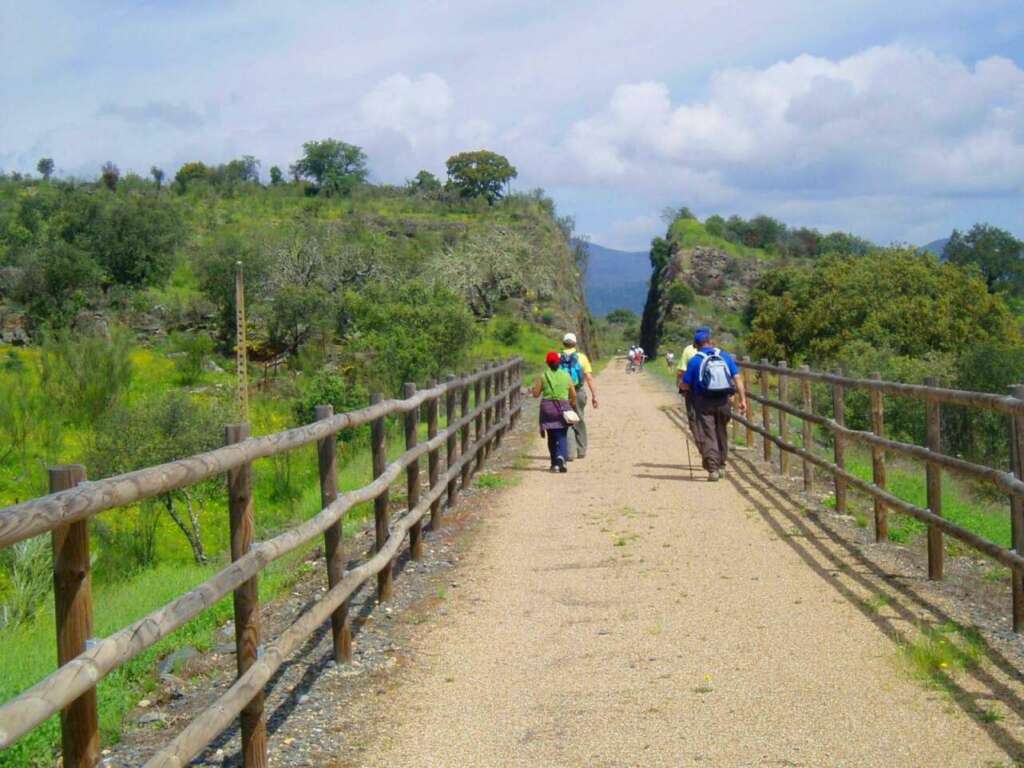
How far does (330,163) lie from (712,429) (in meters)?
95.5

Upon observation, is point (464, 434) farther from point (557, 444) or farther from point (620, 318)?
point (620, 318)

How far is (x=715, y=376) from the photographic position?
13781 mm

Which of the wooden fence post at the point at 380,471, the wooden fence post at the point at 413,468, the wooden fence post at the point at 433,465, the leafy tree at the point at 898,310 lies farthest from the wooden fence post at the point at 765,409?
the leafy tree at the point at 898,310

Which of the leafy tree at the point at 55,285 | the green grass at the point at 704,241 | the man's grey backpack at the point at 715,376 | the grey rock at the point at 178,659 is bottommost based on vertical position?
the grey rock at the point at 178,659

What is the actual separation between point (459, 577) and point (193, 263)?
4695cm

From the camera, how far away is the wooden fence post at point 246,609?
4.95 meters

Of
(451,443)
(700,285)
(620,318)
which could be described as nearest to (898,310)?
(451,443)

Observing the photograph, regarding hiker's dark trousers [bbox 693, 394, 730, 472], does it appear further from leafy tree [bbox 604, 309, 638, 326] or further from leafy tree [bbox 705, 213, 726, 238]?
leafy tree [bbox 604, 309, 638, 326]

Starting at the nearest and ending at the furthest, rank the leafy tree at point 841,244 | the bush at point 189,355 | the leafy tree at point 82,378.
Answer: the leafy tree at point 82,378 → the bush at point 189,355 → the leafy tree at point 841,244

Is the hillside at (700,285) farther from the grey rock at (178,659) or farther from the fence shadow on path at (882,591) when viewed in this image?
the grey rock at (178,659)

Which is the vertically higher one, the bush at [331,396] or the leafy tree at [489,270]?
the leafy tree at [489,270]

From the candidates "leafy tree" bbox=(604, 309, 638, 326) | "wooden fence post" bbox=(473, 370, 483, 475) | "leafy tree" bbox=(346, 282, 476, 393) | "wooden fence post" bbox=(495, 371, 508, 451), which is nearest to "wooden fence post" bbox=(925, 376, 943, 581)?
"wooden fence post" bbox=(473, 370, 483, 475)

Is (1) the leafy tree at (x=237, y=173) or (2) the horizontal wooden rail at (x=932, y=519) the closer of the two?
(2) the horizontal wooden rail at (x=932, y=519)

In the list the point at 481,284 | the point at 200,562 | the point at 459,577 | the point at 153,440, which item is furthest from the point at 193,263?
the point at 459,577
